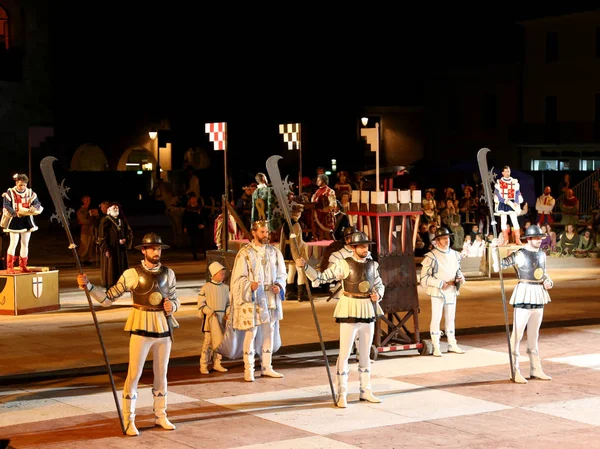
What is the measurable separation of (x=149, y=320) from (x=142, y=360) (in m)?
0.42

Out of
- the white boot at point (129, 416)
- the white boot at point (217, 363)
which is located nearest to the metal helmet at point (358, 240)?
the white boot at point (217, 363)

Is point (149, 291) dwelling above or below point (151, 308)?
above

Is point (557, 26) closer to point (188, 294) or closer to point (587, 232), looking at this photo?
point (587, 232)

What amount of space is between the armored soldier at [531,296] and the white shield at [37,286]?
960cm

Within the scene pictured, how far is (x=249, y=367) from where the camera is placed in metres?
14.3

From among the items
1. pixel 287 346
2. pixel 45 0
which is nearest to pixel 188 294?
pixel 287 346

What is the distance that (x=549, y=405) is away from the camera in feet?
41.7

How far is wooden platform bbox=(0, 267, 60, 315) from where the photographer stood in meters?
20.4

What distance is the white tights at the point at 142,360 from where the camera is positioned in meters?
11.6

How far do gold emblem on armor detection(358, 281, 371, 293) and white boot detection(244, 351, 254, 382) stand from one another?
2.05 metres

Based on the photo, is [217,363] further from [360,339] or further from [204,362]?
[360,339]

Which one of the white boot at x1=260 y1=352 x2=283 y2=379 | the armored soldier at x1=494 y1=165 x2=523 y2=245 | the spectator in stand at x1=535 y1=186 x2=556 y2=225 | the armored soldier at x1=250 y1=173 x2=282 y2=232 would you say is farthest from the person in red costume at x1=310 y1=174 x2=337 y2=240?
the white boot at x1=260 y1=352 x2=283 y2=379

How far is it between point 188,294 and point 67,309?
2.83 metres

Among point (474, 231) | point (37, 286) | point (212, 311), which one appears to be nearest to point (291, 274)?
point (37, 286)
